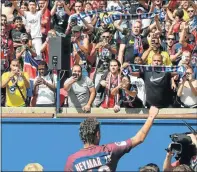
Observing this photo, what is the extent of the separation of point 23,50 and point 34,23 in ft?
5.05

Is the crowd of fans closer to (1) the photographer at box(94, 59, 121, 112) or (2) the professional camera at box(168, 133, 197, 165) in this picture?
(1) the photographer at box(94, 59, 121, 112)

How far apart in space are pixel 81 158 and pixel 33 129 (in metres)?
4.64

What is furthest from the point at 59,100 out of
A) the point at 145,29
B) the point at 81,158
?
the point at 81,158

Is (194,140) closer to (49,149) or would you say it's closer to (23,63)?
(49,149)

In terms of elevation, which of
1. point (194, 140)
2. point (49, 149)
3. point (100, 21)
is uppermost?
point (100, 21)

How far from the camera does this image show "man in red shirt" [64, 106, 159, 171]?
7.73 meters

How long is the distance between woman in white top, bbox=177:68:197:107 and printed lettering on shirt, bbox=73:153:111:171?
4.96 m

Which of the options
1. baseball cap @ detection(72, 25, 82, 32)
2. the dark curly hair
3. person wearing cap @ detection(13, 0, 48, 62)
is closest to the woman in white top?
baseball cap @ detection(72, 25, 82, 32)

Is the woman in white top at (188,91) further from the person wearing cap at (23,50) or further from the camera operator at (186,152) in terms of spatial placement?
the camera operator at (186,152)

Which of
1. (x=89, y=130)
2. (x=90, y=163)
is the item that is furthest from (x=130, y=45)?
(x=90, y=163)

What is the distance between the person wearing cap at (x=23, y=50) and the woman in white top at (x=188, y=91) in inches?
121

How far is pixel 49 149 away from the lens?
40.2 ft

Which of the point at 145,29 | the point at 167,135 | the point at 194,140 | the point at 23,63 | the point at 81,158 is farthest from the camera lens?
the point at 145,29

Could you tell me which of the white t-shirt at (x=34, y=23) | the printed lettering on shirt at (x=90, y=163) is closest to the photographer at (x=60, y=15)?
the white t-shirt at (x=34, y=23)
